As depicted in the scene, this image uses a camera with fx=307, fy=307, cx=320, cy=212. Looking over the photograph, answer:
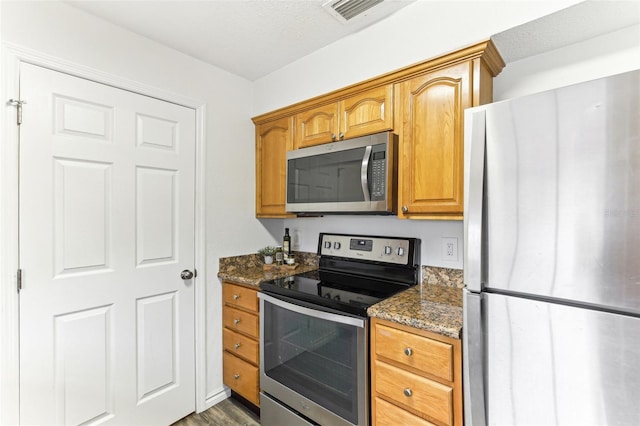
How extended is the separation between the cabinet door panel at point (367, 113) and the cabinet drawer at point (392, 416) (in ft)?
4.40

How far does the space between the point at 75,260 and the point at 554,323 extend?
2082 millimetres

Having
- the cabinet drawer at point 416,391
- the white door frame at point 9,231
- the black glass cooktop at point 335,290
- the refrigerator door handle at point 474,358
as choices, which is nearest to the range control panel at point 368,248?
the black glass cooktop at point 335,290

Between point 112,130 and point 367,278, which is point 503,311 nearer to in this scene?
point 367,278

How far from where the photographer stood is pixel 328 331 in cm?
155

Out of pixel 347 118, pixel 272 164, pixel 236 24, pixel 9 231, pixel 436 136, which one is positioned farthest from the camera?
pixel 272 164

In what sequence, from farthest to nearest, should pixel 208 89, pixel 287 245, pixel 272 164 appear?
pixel 287 245
pixel 272 164
pixel 208 89

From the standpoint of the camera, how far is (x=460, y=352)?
3.77 feet

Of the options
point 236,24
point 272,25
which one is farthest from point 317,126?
point 236,24

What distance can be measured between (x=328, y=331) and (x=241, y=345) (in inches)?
33.0

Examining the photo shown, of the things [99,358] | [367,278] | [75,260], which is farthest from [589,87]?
[99,358]

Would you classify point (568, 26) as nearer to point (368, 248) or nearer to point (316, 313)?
point (368, 248)

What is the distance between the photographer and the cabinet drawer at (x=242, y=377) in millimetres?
1976

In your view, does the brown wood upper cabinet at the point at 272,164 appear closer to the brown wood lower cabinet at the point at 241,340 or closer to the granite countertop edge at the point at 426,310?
the brown wood lower cabinet at the point at 241,340

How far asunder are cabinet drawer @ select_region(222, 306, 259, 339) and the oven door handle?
0.82ft
